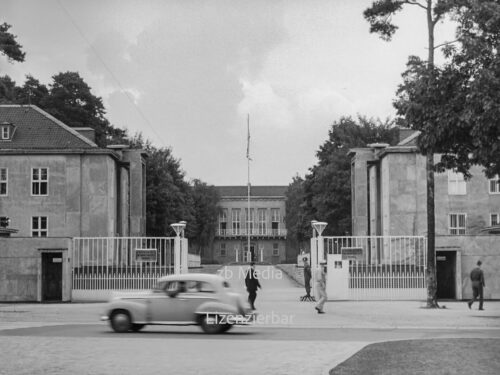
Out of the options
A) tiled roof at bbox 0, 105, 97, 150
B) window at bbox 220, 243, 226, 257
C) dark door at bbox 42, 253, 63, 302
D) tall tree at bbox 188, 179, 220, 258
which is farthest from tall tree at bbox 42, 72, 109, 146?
window at bbox 220, 243, 226, 257

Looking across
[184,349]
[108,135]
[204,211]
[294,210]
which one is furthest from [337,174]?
[184,349]

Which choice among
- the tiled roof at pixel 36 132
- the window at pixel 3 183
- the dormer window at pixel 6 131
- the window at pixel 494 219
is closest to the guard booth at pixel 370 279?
the window at pixel 494 219

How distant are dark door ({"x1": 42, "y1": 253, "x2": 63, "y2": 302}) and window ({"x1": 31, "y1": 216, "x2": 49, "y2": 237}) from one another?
572 inches

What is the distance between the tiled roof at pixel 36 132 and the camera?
5486 cm

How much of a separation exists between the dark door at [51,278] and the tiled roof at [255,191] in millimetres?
106546

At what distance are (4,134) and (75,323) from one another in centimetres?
3182

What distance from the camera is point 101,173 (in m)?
53.6

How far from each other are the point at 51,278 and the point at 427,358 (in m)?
26.6

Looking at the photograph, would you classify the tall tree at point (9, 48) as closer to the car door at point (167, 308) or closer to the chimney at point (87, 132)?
the chimney at point (87, 132)

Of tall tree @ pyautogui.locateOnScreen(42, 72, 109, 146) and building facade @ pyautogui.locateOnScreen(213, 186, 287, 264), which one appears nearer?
tall tree @ pyautogui.locateOnScreen(42, 72, 109, 146)

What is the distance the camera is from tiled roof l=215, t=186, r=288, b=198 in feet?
484

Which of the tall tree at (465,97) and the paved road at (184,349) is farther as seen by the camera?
the tall tree at (465,97)

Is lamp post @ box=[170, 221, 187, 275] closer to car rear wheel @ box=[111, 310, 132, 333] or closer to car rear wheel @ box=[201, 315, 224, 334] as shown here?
car rear wheel @ box=[111, 310, 132, 333]

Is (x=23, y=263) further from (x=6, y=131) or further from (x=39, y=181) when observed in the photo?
(x=6, y=131)
